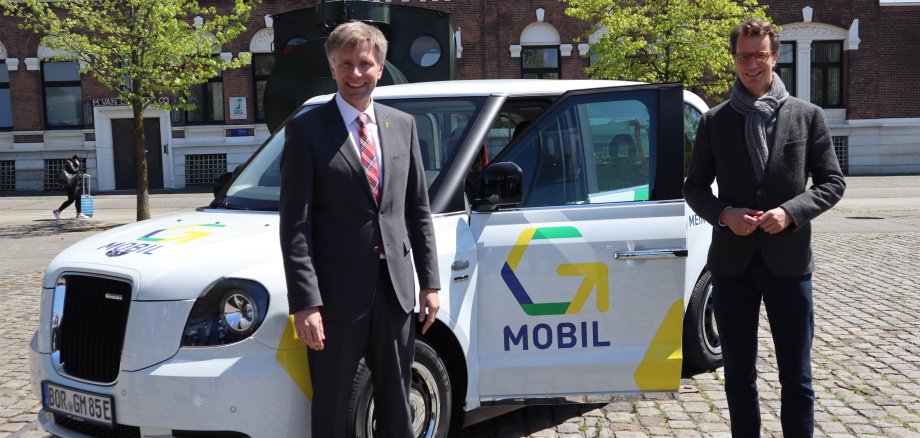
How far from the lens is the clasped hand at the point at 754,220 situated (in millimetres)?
3496

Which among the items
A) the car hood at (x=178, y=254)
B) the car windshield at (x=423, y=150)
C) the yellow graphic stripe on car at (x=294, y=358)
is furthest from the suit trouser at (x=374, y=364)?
the car windshield at (x=423, y=150)

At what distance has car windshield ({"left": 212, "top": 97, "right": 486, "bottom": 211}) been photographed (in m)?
4.37

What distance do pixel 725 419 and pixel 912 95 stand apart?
31930mm

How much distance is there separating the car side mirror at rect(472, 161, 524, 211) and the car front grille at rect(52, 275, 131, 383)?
160cm

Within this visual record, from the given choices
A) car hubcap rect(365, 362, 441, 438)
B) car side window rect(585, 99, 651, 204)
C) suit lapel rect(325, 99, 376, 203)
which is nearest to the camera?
suit lapel rect(325, 99, 376, 203)

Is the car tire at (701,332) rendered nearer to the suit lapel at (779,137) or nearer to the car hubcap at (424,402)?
the suit lapel at (779,137)

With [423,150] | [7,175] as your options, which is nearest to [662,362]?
[423,150]

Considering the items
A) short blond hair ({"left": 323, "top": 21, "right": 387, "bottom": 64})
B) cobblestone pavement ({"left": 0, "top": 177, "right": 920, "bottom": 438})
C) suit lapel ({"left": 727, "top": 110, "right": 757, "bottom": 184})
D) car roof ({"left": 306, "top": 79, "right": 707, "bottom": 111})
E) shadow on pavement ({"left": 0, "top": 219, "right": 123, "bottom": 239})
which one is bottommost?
cobblestone pavement ({"left": 0, "top": 177, "right": 920, "bottom": 438})

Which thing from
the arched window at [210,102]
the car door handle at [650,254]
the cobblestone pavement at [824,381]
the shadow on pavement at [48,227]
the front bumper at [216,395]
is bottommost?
the cobblestone pavement at [824,381]

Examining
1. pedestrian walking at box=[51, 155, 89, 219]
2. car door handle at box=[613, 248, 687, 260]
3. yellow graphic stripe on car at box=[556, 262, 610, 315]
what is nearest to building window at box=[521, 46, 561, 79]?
pedestrian walking at box=[51, 155, 89, 219]

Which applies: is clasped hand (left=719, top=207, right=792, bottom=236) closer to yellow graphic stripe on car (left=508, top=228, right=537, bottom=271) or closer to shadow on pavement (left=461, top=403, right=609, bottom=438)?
yellow graphic stripe on car (left=508, top=228, right=537, bottom=271)

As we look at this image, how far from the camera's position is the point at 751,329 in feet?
12.5

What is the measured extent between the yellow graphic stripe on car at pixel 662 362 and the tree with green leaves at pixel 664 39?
64.9 ft

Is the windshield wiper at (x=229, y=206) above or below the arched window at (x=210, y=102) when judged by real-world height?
below
